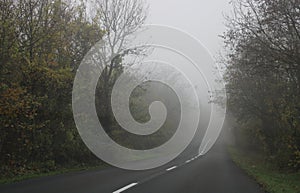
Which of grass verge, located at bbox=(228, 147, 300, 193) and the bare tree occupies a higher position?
the bare tree

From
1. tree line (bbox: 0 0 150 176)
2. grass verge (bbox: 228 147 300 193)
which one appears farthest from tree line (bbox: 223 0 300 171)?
tree line (bbox: 0 0 150 176)

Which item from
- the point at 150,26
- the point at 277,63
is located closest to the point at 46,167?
the point at 277,63

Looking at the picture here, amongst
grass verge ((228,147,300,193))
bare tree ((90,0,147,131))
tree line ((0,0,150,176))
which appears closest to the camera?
grass verge ((228,147,300,193))

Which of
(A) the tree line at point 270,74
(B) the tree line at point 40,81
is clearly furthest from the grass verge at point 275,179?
(B) the tree line at point 40,81

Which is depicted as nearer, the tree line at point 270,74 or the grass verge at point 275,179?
the grass verge at point 275,179

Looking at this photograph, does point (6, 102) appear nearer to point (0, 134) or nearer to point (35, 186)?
point (0, 134)

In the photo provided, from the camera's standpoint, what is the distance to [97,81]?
23.0 metres

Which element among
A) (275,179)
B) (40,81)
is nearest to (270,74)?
(275,179)

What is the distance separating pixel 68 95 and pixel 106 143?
5.17 metres

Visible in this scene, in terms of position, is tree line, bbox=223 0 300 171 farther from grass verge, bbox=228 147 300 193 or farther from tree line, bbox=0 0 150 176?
tree line, bbox=0 0 150 176

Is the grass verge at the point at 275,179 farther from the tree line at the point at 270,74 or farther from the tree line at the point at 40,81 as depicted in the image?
the tree line at the point at 40,81

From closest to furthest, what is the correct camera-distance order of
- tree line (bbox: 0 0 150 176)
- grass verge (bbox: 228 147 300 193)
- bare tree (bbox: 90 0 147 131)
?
grass verge (bbox: 228 147 300 193) → tree line (bbox: 0 0 150 176) → bare tree (bbox: 90 0 147 131)

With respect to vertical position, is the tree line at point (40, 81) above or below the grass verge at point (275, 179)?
above

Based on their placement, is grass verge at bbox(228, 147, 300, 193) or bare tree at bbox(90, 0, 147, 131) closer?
grass verge at bbox(228, 147, 300, 193)
